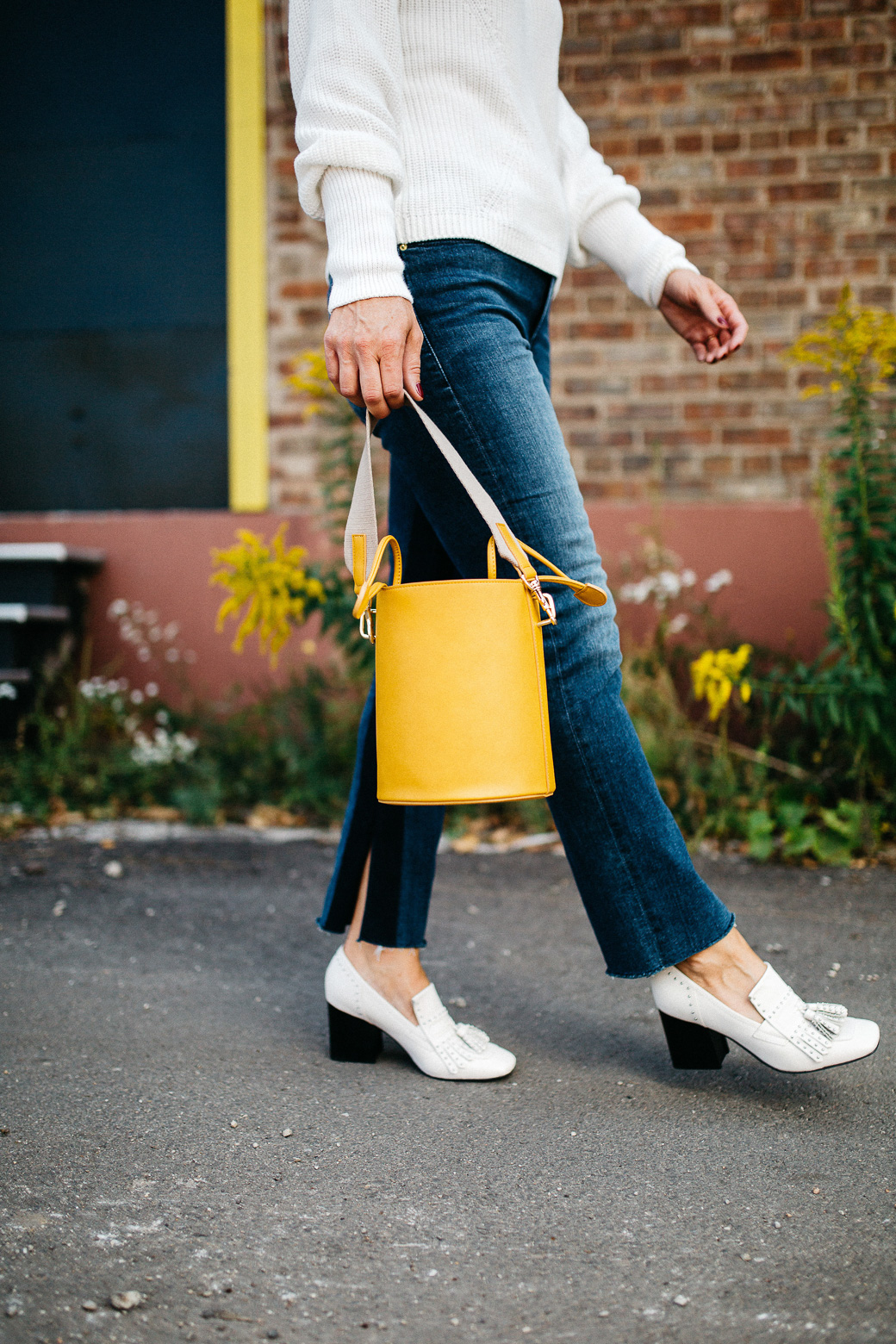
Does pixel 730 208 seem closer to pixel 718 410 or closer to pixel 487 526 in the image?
pixel 718 410

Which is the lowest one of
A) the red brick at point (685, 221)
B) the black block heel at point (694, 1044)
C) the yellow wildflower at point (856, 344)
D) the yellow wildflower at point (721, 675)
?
the black block heel at point (694, 1044)

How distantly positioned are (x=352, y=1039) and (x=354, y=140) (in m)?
1.40

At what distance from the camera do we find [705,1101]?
1.61 m

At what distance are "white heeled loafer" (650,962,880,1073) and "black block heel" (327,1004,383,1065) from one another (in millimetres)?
514

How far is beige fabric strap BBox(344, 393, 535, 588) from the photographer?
143 centimetres

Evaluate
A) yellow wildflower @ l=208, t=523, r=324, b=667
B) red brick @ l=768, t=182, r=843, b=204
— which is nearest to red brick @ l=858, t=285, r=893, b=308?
red brick @ l=768, t=182, r=843, b=204

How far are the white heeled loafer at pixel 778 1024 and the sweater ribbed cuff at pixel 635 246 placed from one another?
1144mm

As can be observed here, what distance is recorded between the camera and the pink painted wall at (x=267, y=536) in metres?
3.82

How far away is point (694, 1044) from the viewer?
163 cm

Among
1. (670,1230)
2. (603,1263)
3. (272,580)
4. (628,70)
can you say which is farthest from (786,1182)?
(628,70)

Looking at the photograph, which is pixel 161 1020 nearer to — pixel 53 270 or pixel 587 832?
pixel 587 832

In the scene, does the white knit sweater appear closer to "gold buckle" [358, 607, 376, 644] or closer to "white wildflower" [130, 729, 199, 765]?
"gold buckle" [358, 607, 376, 644]

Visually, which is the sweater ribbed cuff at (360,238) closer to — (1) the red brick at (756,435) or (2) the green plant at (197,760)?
(2) the green plant at (197,760)

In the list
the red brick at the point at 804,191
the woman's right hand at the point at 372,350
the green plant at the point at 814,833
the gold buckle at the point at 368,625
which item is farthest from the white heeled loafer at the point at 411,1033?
the red brick at the point at 804,191
